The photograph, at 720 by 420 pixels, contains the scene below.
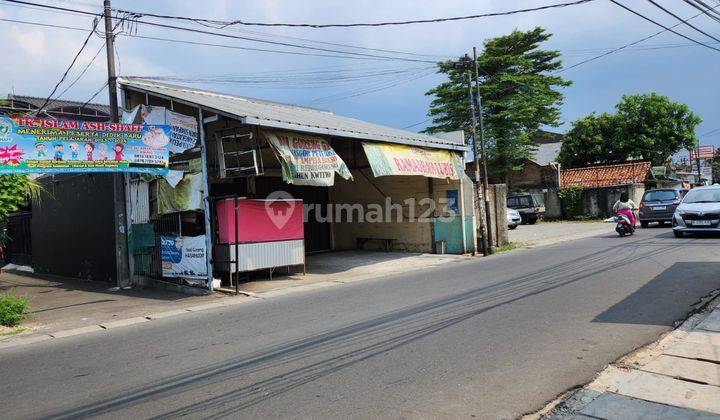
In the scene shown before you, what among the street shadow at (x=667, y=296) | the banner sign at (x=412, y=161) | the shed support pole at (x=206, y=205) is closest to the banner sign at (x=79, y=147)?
the shed support pole at (x=206, y=205)

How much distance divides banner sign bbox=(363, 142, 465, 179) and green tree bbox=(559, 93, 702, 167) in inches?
1133

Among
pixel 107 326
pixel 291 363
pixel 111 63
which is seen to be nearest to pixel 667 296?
pixel 291 363

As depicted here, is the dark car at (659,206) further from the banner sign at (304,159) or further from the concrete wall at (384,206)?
the banner sign at (304,159)

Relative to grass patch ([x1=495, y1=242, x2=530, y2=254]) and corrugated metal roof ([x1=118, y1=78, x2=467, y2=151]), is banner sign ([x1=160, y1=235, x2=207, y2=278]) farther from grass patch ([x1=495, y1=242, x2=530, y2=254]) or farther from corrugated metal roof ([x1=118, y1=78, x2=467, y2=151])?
grass patch ([x1=495, y1=242, x2=530, y2=254])

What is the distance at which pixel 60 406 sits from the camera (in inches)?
178

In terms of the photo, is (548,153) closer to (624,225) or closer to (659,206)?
(659,206)

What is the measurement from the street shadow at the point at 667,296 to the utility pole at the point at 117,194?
11044mm

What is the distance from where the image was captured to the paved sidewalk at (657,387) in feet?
12.9

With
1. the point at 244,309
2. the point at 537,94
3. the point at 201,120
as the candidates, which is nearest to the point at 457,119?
the point at 537,94

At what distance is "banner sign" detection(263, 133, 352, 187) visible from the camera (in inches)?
452

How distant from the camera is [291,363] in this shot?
543cm

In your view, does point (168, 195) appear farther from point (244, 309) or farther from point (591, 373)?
point (591, 373)

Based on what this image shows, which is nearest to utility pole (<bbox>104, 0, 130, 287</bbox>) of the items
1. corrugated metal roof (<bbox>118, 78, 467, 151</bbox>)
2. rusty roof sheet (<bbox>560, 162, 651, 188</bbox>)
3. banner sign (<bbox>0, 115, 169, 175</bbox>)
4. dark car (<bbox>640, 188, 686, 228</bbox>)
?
corrugated metal roof (<bbox>118, 78, 467, 151</bbox>)

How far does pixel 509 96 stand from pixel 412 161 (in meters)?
20.9
